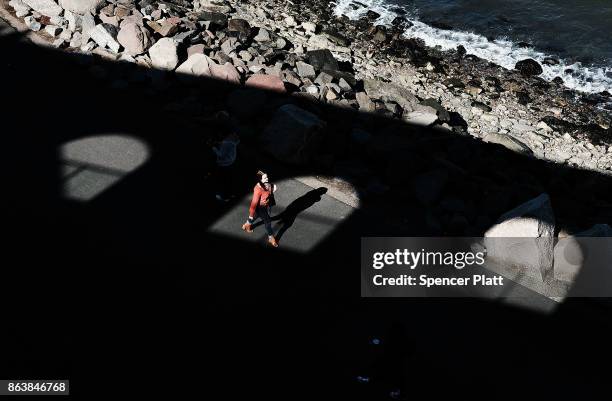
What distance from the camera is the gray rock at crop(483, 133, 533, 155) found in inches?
619

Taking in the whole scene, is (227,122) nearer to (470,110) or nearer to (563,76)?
(470,110)

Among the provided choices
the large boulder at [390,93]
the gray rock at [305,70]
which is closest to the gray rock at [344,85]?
the gray rock at [305,70]

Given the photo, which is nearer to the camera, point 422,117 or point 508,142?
point 422,117

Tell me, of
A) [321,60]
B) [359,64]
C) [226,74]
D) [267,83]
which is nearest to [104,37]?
[226,74]

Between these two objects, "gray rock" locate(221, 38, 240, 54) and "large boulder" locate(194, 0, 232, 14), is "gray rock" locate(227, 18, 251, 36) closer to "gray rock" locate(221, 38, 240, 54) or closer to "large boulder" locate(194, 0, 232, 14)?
"large boulder" locate(194, 0, 232, 14)

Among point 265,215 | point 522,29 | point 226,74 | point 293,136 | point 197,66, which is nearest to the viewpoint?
point 265,215

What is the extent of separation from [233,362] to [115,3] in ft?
40.2

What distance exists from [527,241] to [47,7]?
1444 cm

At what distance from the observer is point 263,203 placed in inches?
389

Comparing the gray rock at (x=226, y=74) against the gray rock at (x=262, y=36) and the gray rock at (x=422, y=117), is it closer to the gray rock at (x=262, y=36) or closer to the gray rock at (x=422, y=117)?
the gray rock at (x=262, y=36)

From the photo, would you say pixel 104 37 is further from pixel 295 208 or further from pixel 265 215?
pixel 265 215

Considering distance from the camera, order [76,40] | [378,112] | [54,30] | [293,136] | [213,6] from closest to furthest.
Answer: [293,136] < [378,112] < [76,40] < [54,30] < [213,6]

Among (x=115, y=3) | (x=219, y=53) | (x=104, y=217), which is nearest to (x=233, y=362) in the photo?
(x=104, y=217)

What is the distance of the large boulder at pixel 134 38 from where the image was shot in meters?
15.1
